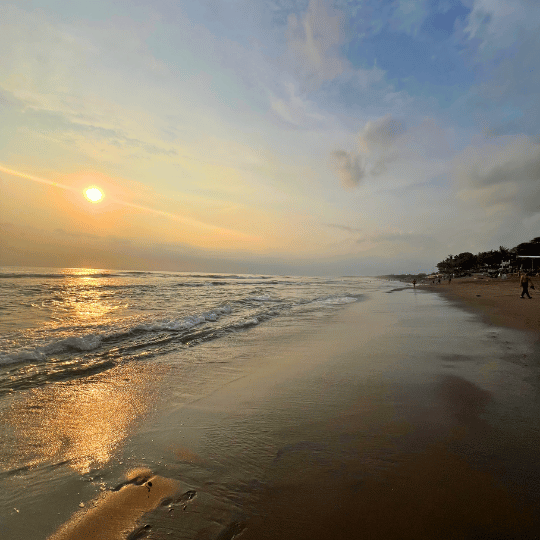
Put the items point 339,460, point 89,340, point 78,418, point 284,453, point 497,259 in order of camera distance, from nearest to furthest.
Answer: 1. point 339,460
2. point 284,453
3. point 78,418
4. point 89,340
5. point 497,259

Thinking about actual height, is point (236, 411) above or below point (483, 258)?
below

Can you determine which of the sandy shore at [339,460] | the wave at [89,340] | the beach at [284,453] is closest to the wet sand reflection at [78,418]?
the beach at [284,453]

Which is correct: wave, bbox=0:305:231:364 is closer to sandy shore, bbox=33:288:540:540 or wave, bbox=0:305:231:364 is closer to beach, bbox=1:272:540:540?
beach, bbox=1:272:540:540

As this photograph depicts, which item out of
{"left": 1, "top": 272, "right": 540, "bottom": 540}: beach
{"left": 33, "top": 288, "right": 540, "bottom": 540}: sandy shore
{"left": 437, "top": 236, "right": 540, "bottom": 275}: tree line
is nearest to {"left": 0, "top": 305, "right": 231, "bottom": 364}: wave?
{"left": 1, "top": 272, "right": 540, "bottom": 540}: beach

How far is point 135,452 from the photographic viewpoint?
3.33 metres

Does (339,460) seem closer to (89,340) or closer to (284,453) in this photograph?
(284,453)

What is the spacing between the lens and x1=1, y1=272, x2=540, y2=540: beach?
92.4 inches

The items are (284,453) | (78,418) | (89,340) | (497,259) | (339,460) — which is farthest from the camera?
(497,259)

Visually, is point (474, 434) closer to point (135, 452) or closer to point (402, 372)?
point (402, 372)

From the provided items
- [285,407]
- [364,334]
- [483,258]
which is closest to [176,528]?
[285,407]

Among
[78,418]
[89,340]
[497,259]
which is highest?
[497,259]

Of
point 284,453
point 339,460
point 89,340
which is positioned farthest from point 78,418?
point 89,340

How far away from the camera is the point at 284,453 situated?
3299mm

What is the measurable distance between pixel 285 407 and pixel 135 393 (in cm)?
251
